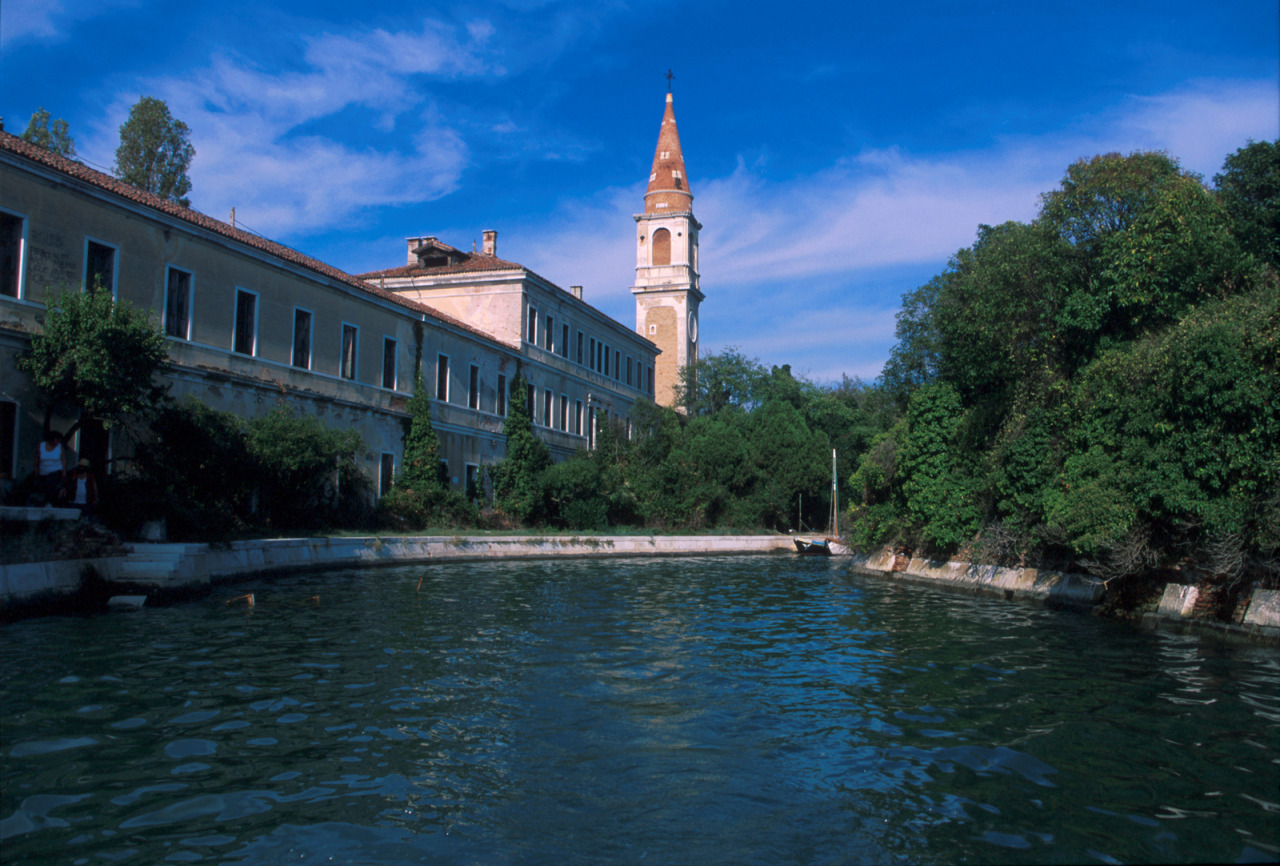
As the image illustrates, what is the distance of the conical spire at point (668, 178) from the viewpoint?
56.6 metres

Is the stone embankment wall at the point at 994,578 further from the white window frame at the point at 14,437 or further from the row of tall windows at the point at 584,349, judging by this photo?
the row of tall windows at the point at 584,349

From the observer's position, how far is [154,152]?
1432 inches

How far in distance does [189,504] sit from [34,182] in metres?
6.59

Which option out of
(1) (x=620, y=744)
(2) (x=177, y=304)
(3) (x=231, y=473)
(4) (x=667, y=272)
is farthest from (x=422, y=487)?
(4) (x=667, y=272)

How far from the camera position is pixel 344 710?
700cm

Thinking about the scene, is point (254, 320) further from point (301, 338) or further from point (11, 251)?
point (11, 251)

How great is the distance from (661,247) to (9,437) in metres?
44.1

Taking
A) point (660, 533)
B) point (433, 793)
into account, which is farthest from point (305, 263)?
point (433, 793)

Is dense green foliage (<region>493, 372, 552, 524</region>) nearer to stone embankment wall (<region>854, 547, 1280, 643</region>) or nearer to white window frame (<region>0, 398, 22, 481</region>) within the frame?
stone embankment wall (<region>854, 547, 1280, 643</region>)

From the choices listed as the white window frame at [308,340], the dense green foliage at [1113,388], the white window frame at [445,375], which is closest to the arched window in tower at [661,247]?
the white window frame at [445,375]

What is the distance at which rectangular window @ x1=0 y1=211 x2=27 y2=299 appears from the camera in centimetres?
1664

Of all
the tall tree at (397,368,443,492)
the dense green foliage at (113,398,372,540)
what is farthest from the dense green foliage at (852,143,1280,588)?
the tall tree at (397,368,443,492)

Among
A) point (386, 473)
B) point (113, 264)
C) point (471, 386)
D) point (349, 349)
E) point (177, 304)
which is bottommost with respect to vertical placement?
point (386, 473)

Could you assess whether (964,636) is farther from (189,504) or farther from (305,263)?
(305,263)
